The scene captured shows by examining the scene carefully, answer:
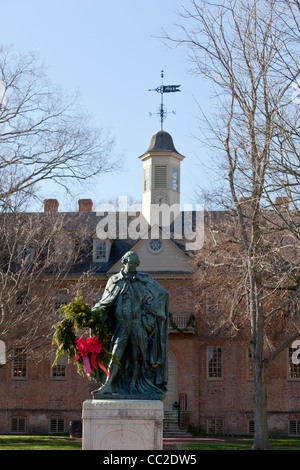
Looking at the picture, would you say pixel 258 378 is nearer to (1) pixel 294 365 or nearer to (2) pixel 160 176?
(1) pixel 294 365

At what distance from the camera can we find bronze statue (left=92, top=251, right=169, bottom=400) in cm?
1154

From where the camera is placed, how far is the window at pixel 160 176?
140 ft

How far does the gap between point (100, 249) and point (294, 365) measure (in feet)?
36.5

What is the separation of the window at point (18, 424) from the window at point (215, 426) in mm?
8757

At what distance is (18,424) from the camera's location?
37000 mm

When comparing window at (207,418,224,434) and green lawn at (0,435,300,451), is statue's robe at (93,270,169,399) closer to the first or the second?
green lawn at (0,435,300,451)

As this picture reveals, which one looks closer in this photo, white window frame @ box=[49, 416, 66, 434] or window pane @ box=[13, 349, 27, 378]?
white window frame @ box=[49, 416, 66, 434]

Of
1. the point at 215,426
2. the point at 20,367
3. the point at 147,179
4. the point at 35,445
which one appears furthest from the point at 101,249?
the point at 35,445

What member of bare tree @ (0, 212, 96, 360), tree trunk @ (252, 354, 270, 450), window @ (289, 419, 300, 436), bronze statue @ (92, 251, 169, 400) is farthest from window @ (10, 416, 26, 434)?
bronze statue @ (92, 251, 169, 400)

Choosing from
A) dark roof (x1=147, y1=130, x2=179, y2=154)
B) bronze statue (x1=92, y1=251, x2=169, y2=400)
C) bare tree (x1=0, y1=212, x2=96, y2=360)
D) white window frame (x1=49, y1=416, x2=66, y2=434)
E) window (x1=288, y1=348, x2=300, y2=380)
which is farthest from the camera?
dark roof (x1=147, y1=130, x2=179, y2=154)

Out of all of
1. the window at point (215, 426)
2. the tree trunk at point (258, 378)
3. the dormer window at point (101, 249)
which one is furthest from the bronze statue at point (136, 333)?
the dormer window at point (101, 249)

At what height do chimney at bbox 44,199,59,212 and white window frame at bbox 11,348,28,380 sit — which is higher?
chimney at bbox 44,199,59,212

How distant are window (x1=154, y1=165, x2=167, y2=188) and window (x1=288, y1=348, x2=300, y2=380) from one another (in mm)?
11604

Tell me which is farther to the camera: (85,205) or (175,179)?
(85,205)
